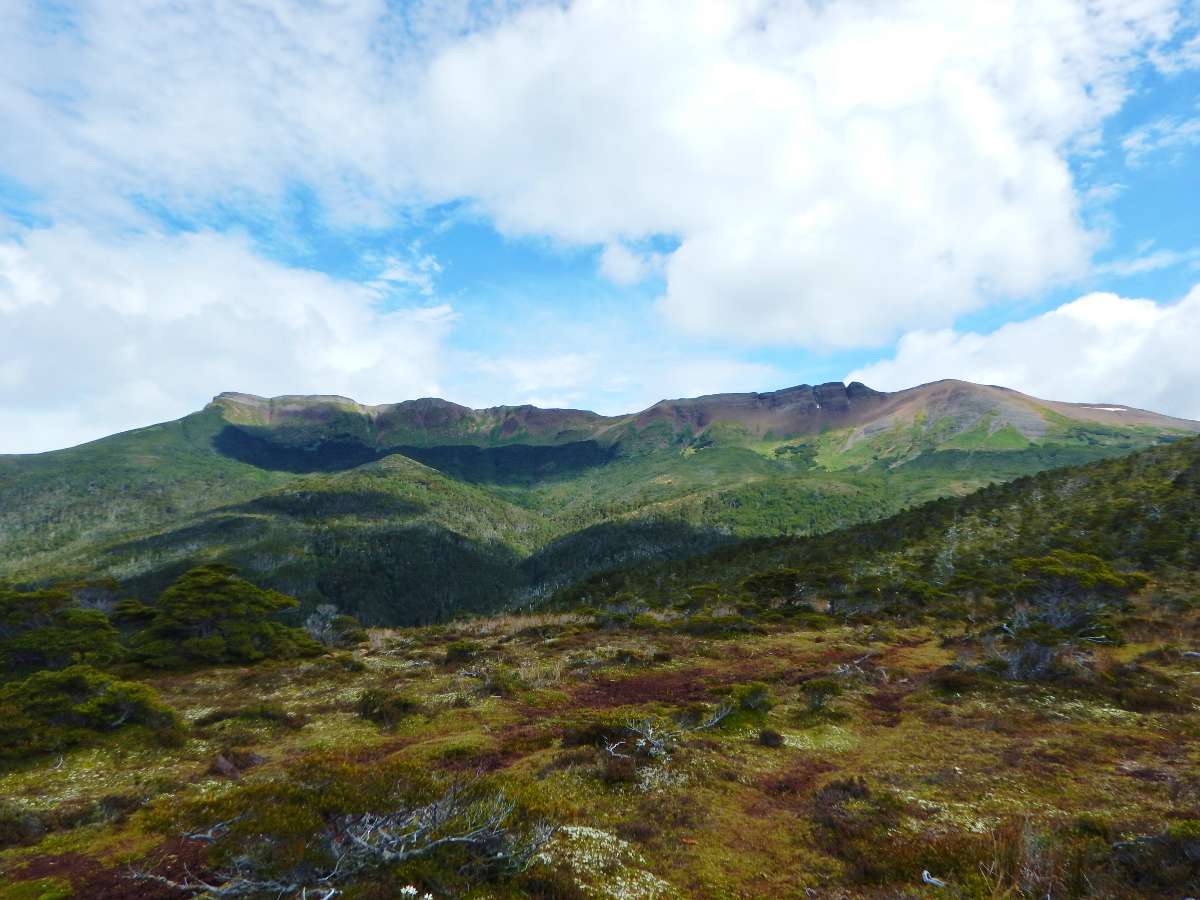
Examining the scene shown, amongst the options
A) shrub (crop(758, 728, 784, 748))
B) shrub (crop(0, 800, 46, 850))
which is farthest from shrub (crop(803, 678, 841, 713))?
shrub (crop(0, 800, 46, 850))

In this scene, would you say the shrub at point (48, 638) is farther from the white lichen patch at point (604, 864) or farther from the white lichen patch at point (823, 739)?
the white lichen patch at point (823, 739)

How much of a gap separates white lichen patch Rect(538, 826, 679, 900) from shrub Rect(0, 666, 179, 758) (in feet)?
50.7

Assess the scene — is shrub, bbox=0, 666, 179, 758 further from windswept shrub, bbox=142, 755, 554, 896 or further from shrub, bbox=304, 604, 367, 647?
shrub, bbox=304, 604, 367, 647

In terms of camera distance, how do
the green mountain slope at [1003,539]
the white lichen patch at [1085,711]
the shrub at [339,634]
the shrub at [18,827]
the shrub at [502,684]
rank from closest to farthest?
the shrub at [18,827]
the white lichen patch at [1085,711]
the shrub at [502,684]
the shrub at [339,634]
the green mountain slope at [1003,539]

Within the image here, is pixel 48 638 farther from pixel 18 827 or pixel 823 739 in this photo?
pixel 823 739

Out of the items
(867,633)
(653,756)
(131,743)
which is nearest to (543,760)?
(653,756)

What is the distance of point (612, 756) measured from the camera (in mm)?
15000

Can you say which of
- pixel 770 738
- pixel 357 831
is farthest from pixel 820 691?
pixel 357 831

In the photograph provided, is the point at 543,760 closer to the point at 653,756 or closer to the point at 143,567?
the point at 653,756

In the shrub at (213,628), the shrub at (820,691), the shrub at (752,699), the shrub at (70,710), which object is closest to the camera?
the shrub at (70,710)

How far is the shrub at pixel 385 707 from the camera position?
2022 cm

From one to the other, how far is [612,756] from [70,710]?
724 inches

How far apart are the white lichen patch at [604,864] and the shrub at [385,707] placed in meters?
11.9

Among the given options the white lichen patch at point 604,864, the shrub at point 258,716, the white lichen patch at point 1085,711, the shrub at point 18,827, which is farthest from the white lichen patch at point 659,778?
the white lichen patch at point 1085,711
